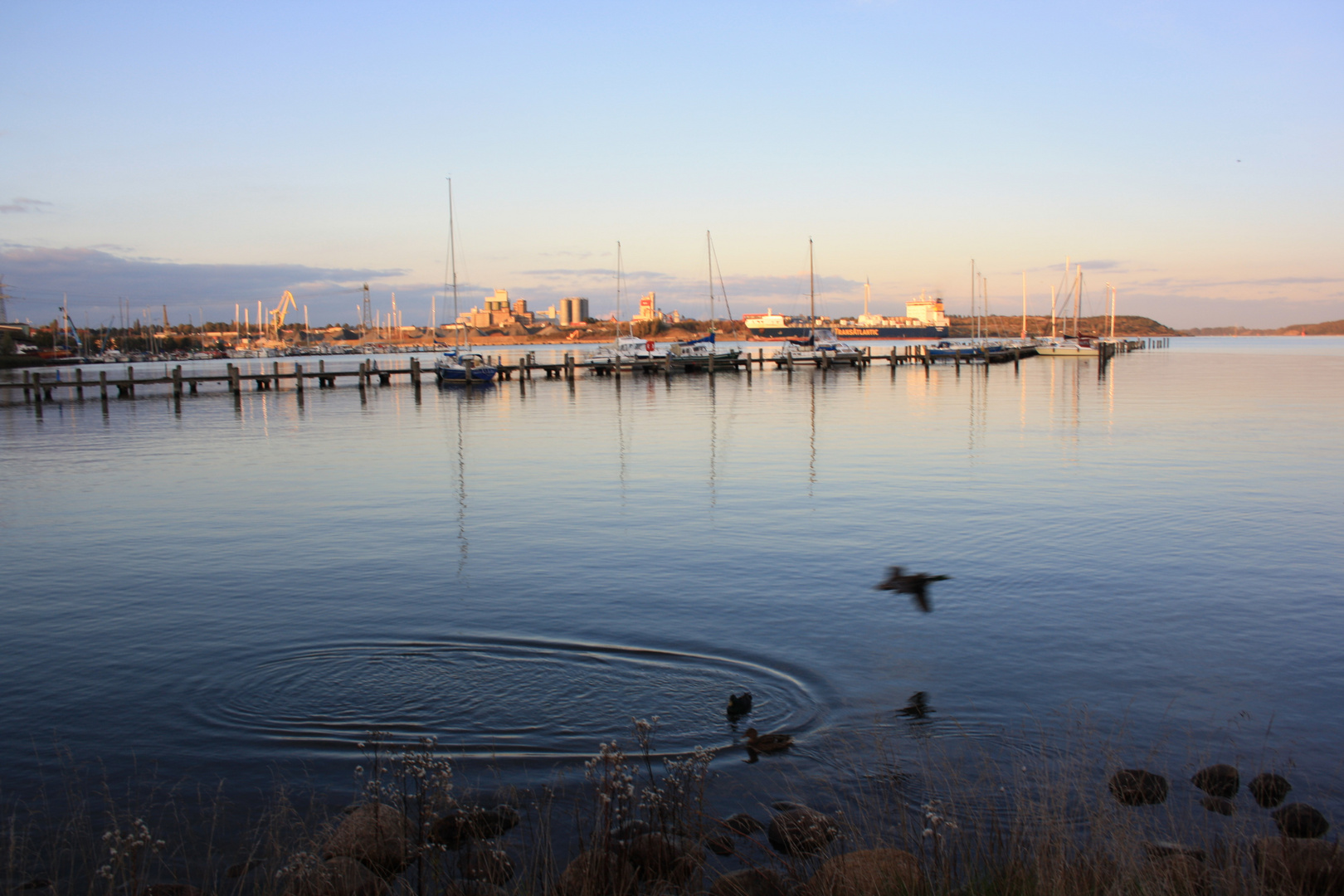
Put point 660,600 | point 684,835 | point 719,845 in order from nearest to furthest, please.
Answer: point 684,835 → point 719,845 → point 660,600

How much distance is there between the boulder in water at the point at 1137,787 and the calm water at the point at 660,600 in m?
0.70

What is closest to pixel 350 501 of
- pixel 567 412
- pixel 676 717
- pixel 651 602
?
pixel 651 602

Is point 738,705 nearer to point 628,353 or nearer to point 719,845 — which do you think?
point 719,845

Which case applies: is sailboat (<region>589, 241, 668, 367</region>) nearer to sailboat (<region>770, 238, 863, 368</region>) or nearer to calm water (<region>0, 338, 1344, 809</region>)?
sailboat (<region>770, 238, 863, 368</region>)

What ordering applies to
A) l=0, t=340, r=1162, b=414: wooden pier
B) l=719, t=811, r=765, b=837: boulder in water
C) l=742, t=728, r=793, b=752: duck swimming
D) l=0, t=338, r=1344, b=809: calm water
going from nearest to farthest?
1. l=719, t=811, r=765, b=837: boulder in water
2. l=742, t=728, r=793, b=752: duck swimming
3. l=0, t=338, r=1344, b=809: calm water
4. l=0, t=340, r=1162, b=414: wooden pier

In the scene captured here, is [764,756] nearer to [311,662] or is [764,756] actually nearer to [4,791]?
[311,662]

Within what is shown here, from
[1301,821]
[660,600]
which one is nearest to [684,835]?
[1301,821]

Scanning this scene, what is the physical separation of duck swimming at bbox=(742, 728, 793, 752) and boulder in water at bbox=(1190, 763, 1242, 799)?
9.54ft

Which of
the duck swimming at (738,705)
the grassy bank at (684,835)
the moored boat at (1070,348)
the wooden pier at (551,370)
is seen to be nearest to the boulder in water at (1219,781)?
the grassy bank at (684,835)

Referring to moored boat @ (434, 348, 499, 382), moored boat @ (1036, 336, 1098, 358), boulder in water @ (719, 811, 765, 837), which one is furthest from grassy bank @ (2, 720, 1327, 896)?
moored boat @ (1036, 336, 1098, 358)

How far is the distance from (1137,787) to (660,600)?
19.9ft

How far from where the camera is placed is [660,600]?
11.5 metres

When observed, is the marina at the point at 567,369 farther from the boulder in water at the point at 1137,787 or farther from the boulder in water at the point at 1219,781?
the boulder in water at the point at 1219,781

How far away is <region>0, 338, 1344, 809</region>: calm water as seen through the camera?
787cm
